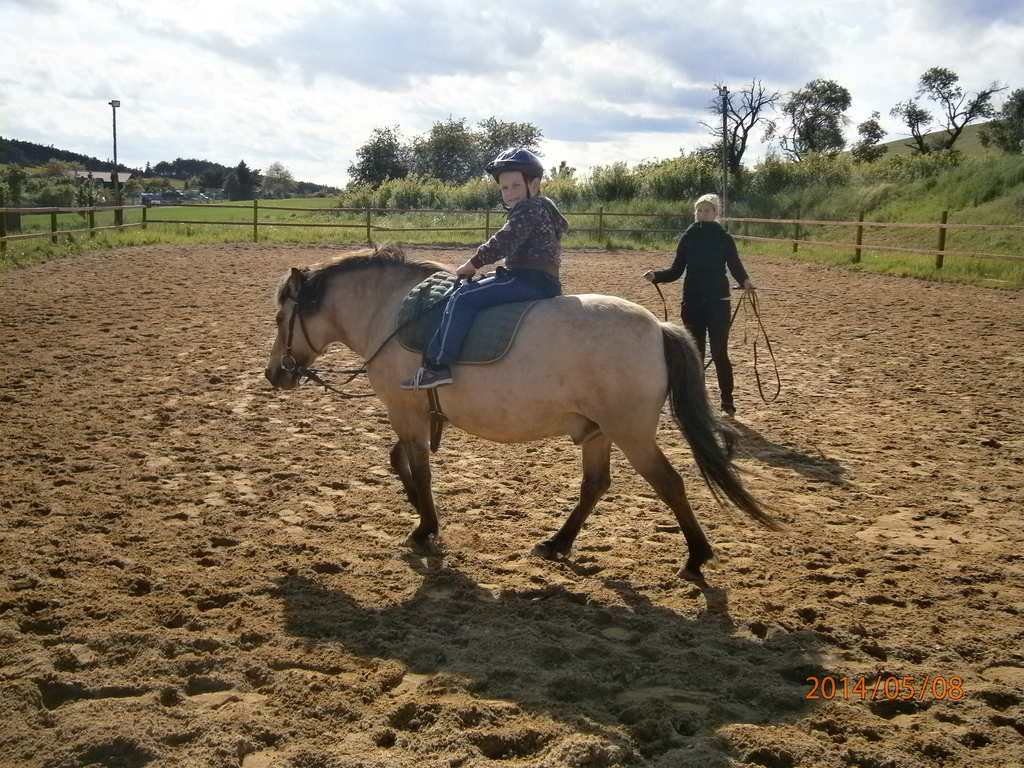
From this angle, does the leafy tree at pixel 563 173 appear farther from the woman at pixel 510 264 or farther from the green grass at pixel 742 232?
the woman at pixel 510 264

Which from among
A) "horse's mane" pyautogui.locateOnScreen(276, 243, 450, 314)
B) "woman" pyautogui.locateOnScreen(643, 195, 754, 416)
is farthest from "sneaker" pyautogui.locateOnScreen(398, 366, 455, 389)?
"woman" pyautogui.locateOnScreen(643, 195, 754, 416)

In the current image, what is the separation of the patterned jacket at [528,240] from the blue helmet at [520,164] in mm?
161

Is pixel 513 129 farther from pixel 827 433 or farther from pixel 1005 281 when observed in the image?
pixel 827 433

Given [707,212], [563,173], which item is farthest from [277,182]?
[707,212]

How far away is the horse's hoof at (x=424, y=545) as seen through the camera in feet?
15.4

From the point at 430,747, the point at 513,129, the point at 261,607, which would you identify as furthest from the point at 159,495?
the point at 513,129

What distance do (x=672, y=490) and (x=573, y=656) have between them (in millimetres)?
1185

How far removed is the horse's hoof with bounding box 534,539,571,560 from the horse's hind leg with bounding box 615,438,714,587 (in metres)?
0.70

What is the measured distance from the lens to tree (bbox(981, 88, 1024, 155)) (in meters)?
44.3

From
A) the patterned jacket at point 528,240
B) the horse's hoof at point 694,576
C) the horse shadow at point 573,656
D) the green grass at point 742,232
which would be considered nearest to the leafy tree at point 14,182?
the green grass at point 742,232

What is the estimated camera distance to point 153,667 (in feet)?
10.9

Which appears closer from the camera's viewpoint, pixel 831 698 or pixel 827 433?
pixel 831 698

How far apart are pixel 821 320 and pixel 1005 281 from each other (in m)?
6.47

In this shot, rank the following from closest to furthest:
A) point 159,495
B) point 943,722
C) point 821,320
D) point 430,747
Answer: point 430,747
point 943,722
point 159,495
point 821,320
